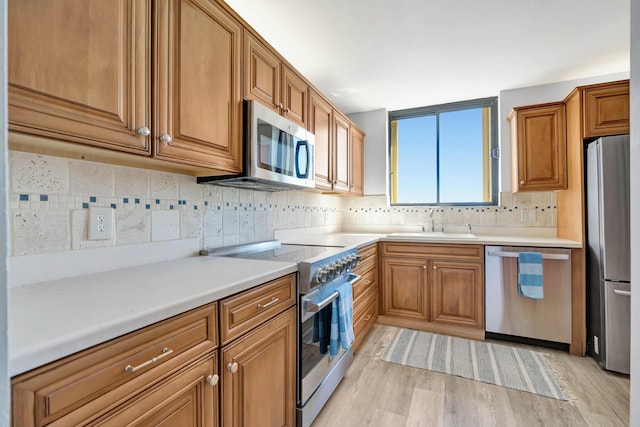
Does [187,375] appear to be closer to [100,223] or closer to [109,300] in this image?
[109,300]

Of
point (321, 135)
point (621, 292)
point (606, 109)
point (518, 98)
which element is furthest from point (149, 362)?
point (518, 98)

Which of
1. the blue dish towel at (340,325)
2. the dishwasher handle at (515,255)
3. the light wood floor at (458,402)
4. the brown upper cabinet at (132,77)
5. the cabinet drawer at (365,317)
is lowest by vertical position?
the light wood floor at (458,402)

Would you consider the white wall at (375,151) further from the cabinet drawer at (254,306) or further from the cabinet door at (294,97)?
the cabinet drawer at (254,306)

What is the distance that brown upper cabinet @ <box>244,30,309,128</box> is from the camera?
157 cm

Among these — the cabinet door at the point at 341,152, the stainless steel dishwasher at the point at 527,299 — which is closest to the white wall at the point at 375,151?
the cabinet door at the point at 341,152

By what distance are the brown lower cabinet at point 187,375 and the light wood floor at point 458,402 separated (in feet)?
1.73

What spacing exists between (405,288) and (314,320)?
1536 millimetres

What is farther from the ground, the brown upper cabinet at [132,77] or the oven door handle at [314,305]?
the brown upper cabinet at [132,77]

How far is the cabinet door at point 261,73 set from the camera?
1551mm

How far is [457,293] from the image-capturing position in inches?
105

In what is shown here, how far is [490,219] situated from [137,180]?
10.6 ft

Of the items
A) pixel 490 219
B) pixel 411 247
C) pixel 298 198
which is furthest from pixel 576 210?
pixel 298 198

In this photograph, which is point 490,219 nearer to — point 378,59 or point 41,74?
point 378,59

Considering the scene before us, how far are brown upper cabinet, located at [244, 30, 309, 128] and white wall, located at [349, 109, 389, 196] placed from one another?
161 centimetres
